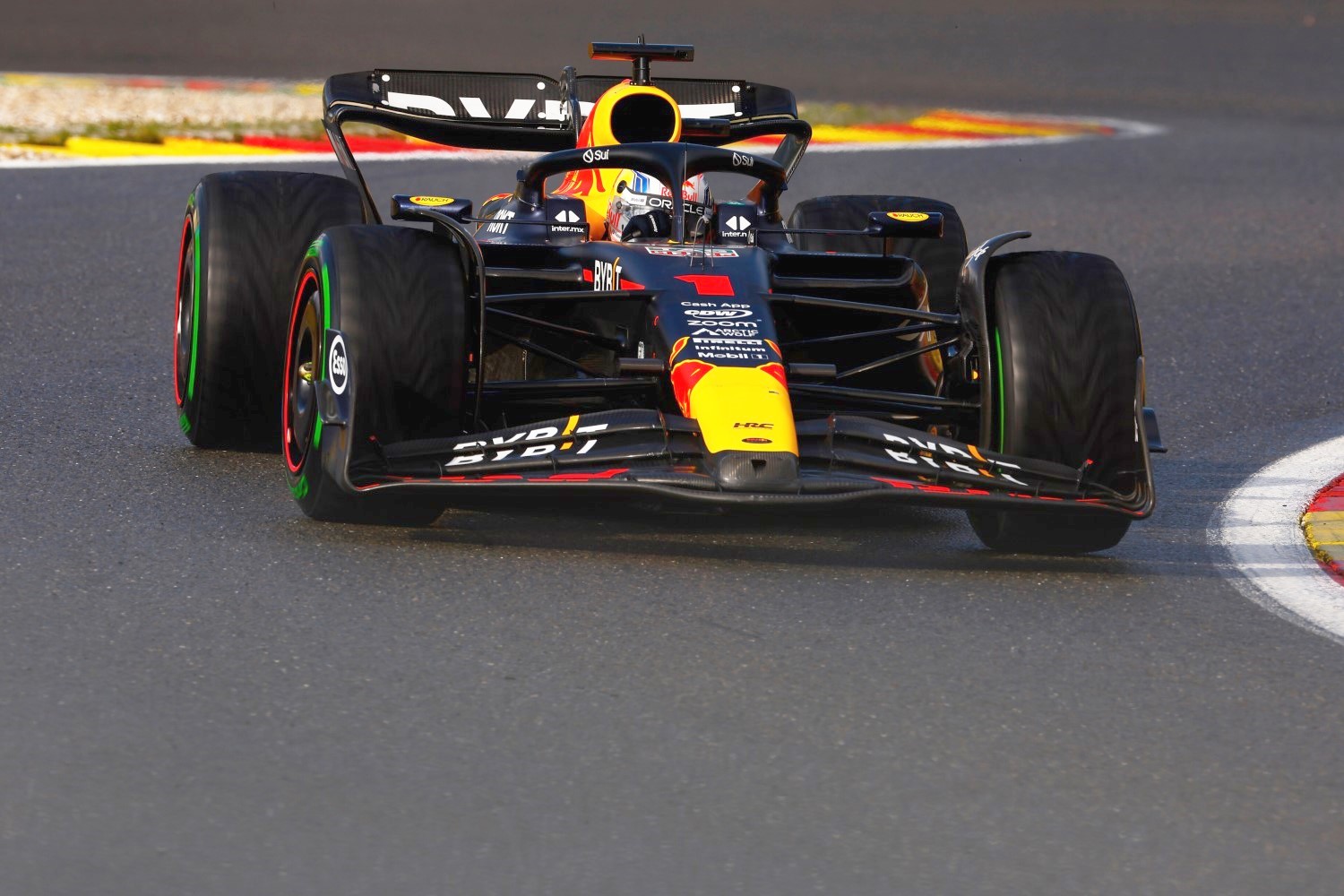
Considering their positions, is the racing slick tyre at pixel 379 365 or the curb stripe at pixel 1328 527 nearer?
the racing slick tyre at pixel 379 365

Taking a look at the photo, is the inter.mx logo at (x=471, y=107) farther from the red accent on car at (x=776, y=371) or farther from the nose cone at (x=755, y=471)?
the nose cone at (x=755, y=471)

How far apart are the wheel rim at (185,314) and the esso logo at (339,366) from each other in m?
1.30

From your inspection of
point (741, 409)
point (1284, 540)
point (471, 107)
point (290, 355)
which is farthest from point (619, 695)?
point (471, 107)

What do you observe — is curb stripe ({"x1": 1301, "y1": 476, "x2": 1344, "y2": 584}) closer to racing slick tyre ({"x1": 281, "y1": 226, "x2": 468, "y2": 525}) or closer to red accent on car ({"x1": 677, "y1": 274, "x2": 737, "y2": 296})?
red accent on car ({"x1": 677, "y1": 274, "x2": 737, "y2": 296})

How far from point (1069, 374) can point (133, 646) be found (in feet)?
8.06

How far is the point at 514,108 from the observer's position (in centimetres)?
820

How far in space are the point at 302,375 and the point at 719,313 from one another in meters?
1.14

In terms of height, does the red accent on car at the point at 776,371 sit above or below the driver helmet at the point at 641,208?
below

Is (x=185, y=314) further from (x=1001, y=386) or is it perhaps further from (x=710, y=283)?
(x=1001, y=386)

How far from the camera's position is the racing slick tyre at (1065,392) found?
556 centimetres

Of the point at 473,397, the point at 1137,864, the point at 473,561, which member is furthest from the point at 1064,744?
the point at 473,397

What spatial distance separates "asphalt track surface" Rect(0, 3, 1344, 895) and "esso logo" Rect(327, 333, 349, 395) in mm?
407

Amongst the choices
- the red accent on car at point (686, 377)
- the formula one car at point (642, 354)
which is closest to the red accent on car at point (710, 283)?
the formula one car at point (642, 354)

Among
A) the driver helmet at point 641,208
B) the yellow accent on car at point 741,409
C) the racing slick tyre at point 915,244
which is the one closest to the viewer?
the yellow accent on car at point 741,409
